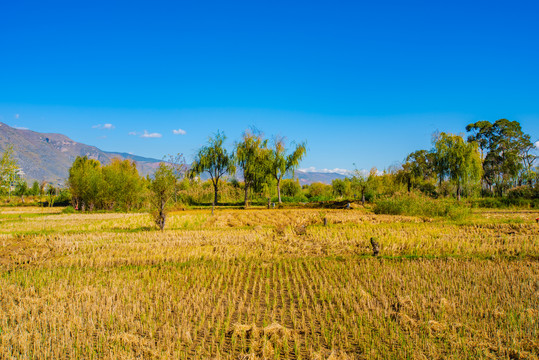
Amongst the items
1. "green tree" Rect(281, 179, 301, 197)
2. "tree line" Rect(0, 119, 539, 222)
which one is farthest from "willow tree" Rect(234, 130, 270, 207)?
"green tree" Rect(281, 179, 301, 197)

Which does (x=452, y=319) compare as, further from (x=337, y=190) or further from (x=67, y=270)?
(x=337, y=190)

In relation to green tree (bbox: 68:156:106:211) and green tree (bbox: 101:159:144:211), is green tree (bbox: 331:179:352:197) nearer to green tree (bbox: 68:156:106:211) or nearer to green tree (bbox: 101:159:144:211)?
green tree (bbox: 101:159:144:211)

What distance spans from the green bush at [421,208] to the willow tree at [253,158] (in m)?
19.7

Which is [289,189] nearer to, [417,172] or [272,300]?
[417,172]

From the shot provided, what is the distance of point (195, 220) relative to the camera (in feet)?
80.9

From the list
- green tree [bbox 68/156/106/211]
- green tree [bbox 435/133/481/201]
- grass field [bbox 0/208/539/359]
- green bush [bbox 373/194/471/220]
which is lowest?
grass field [bbox 0/208/539/359]

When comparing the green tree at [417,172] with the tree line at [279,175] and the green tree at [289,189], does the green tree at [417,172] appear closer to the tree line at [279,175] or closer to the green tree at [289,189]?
the tree line at [279,175]

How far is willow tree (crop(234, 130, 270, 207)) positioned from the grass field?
3176 centimetres

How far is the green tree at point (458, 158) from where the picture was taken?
4233 centimetres

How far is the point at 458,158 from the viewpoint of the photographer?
4256 cm

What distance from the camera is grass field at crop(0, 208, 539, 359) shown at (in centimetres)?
563

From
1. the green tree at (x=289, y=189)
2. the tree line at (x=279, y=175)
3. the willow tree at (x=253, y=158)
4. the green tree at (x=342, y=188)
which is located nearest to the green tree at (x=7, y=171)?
the tree line at (x=279, y=175)

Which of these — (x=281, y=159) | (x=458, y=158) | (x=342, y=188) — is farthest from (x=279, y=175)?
(x=342, y=188)

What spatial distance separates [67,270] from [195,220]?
14013mm
